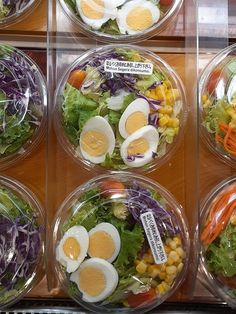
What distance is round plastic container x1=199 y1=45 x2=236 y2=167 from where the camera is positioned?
7.04 feet

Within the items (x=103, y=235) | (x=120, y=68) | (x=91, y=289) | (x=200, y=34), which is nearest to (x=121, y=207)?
(x=103, y=235)

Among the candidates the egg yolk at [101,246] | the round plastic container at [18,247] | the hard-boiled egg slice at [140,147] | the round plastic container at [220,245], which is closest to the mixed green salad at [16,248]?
the round plastic container at [18,247]

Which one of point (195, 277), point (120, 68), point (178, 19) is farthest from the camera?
point (178, 19)

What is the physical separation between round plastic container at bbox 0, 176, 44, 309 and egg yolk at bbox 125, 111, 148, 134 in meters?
0.46

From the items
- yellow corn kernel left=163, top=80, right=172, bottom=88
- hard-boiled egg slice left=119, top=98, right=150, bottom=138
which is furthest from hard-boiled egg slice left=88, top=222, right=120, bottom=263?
yellow corn kernel left=163, top=80, right=172, bottom=88

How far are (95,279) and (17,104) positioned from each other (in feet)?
2.23

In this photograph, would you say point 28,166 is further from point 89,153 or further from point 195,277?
point 195,277

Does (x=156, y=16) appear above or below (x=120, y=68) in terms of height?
above

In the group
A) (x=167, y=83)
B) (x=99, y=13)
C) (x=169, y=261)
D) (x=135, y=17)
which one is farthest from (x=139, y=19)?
(x=169, y=261)

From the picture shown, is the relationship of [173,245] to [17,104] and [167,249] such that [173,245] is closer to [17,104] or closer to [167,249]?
[167,249]

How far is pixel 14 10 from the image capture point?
231 cm

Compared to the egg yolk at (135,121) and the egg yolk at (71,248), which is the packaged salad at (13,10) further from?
the egg yolk at (71,248)

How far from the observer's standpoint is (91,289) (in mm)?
2090

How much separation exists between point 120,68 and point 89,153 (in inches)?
12.9
